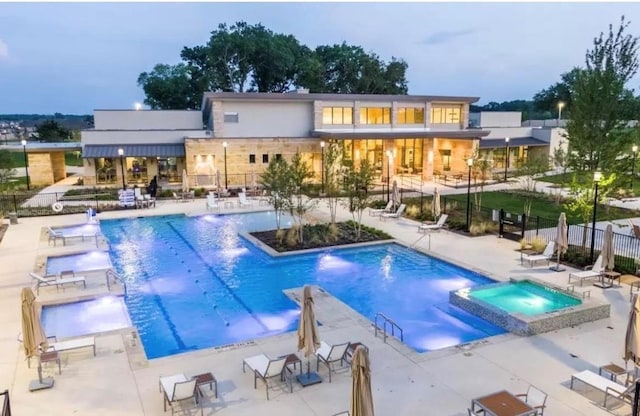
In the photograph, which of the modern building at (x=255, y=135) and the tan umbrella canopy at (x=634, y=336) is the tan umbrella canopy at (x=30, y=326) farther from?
the modern building at (x=255, y=135)

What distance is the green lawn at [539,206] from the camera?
84.6 feet

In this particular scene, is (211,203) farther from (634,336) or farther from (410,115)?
(634,336)

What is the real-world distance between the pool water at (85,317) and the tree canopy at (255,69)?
171ft

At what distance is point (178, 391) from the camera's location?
8.57m

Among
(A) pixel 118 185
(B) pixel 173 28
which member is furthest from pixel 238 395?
(B) pixel 173 28

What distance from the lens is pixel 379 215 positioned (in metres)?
26.7

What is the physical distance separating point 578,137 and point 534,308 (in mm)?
9574

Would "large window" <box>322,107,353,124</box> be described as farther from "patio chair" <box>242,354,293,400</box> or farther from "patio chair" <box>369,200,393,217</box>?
"patio chair" <box>242,354,293,400</box>

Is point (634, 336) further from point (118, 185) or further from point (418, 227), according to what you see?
point (118, 185)

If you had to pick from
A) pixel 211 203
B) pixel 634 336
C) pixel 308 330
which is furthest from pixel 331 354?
pixel 211 203

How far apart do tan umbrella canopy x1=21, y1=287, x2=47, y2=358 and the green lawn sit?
23.0 m

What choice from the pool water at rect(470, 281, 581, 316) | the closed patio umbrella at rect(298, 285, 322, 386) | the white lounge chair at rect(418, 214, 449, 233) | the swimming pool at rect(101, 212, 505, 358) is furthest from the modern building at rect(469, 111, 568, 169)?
the closed patio umbrella at rect(298, 285, 322, 386)

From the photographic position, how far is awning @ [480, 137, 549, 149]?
46438 millimetres

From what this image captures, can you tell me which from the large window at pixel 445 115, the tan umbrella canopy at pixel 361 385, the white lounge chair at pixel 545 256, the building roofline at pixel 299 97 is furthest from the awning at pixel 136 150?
the tan umbrella canopy at pixel 361 385
